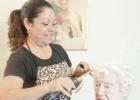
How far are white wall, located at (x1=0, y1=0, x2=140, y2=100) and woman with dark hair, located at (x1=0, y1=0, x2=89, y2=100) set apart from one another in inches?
20.0

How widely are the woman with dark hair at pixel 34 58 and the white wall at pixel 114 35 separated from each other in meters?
0.51

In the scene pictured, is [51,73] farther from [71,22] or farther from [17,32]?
[71,22]

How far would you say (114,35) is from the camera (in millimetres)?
2207

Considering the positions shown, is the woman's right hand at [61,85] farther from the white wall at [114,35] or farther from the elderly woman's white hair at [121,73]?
the white wall at [114,35]

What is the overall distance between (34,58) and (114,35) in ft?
2.71

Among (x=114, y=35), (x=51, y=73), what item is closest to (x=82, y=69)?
(x=51, y=73)

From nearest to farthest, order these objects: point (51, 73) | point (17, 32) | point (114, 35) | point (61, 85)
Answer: point (61, 85) < point (51, 73) < point (17, 32) < point (114, 35)

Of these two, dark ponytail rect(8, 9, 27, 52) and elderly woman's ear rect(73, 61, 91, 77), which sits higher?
dark ponytail rect(8, 9, 27, 52)

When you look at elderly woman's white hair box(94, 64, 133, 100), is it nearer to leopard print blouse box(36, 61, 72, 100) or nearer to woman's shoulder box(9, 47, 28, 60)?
leopard print blouse box(36, 61, 72, 100)

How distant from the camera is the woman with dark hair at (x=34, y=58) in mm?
1456

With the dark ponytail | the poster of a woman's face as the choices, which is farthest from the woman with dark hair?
the poster of a woman's face

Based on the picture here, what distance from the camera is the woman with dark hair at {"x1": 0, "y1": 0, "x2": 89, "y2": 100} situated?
4.78 ft

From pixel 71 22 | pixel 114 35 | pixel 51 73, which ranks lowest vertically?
pixel 51 73

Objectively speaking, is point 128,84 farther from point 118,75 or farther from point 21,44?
point 21,44
